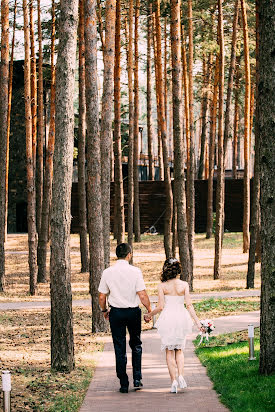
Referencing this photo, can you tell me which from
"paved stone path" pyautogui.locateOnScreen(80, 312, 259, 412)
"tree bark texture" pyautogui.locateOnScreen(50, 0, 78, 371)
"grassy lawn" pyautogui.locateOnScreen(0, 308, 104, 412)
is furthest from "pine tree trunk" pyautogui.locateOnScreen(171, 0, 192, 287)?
"tree bark texture" pyautogui.locateOnScreen(50, 0, 78, 371)

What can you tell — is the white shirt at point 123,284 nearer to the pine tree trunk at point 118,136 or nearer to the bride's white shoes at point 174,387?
the bride's white shoes at point 174,387

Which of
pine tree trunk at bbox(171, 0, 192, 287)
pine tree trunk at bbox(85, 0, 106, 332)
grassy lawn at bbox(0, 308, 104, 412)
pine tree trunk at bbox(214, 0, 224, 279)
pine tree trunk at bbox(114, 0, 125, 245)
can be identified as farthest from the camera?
pine tree trunk at bbox(114, 0, 125, 245)

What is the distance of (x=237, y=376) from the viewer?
9.74 m

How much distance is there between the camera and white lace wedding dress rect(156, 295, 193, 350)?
29.9 feet

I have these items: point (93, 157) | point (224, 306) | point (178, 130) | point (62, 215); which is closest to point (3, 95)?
point (178, 130)

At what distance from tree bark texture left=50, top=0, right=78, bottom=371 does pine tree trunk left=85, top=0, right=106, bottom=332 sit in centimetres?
376

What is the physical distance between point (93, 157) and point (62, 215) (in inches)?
167

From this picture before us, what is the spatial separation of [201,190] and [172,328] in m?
33.3

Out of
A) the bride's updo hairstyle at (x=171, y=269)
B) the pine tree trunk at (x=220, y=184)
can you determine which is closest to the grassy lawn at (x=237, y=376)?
the bride's updo hairstyle at (x=171, y=269)

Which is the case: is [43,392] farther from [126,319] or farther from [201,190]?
[201,190]

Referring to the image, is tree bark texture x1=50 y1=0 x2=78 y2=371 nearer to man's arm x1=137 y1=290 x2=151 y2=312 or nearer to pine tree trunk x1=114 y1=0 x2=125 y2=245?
man's arm x1=137 y1=290 x2=151 y2=312

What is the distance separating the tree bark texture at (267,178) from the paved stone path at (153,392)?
38.1 inches

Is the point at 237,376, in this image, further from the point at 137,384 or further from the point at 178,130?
the point at 178,130

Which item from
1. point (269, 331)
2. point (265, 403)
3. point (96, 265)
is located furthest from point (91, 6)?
point (265, 403)
